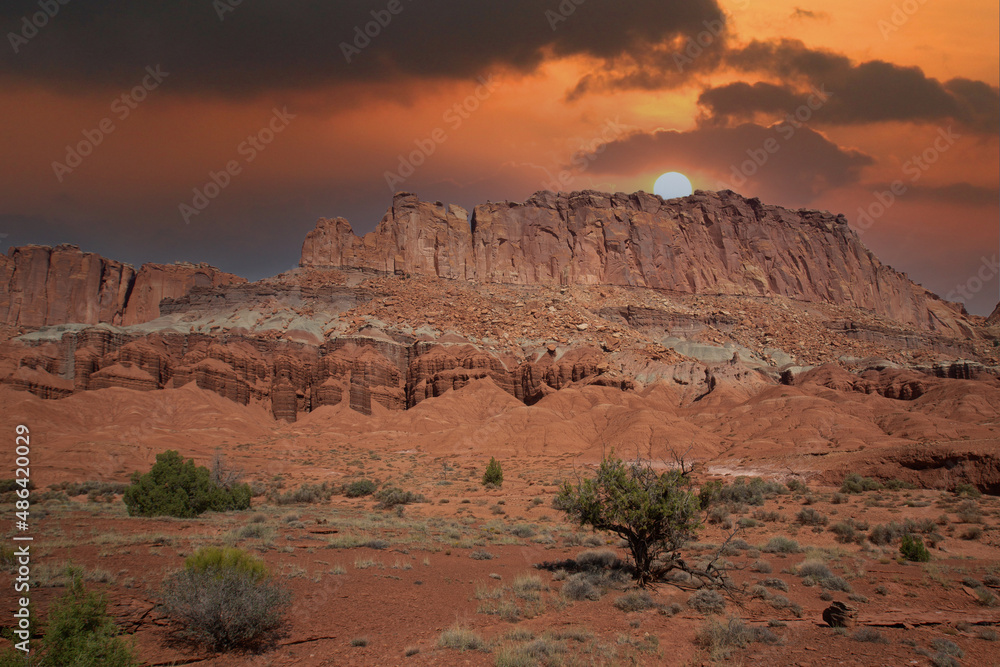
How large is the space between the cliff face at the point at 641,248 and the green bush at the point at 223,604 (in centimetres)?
11594

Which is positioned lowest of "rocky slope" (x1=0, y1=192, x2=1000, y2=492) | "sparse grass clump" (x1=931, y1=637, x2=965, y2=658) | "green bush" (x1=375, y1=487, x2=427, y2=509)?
"green bush" (x1=375, y1=487, x2=427, y2=509)

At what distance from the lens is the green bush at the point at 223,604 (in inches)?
342

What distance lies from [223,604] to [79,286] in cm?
16238

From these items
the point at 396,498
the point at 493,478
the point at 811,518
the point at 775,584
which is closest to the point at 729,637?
the point at 775,584

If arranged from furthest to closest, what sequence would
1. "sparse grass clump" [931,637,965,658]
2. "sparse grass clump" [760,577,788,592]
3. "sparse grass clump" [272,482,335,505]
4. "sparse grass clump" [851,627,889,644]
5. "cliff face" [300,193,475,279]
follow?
"cliff face" [300,193,475,279] → "sparse grass clump" [272,482,335,505] → "sparse grass clump" [760,577,788,592] → "sparse grass clump" [851,627,889,644] → "sparse grass clump" [931,637,965,658]

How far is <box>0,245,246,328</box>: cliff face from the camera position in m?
130

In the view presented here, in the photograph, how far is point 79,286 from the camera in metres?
135

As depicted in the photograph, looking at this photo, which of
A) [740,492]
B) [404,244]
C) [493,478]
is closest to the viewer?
[740,492]

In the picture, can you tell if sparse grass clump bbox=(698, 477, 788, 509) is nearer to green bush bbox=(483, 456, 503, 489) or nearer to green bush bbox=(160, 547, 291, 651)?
green bush bbox=(483, 456, 503, 489)

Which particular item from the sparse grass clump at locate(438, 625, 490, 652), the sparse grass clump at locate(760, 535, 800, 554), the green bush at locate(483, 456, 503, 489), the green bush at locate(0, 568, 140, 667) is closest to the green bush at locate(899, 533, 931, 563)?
Result: the sparse grass clump at locate(760, 535, 800, 554)

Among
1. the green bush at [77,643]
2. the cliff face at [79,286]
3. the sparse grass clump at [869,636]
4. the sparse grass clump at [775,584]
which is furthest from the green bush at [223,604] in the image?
the cliff face at [79,286]

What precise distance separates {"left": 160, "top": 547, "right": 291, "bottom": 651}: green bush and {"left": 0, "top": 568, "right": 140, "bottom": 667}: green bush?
4.54ft

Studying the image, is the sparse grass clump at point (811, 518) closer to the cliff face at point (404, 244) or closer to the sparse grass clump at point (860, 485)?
the sparse grass clump at point (860, 485)

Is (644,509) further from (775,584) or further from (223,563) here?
(223,563)
